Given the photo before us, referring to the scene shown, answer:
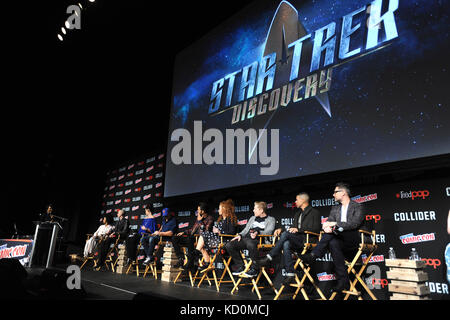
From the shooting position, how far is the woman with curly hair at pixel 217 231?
13.5ft

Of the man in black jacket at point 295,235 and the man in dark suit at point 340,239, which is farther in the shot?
the man in black jacket at point 295,235

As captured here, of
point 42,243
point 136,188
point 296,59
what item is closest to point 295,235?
point 296,59

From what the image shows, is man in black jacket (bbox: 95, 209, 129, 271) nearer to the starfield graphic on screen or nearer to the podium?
the podium

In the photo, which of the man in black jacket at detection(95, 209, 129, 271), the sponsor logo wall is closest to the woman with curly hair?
the sponsor logo wall

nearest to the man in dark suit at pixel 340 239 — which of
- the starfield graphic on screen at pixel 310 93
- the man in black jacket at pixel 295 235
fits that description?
the man in black jacket at pixel 295 235

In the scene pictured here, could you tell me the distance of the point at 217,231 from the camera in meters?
4.12

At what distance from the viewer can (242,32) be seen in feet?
17.6

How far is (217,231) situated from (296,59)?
2.77 metres

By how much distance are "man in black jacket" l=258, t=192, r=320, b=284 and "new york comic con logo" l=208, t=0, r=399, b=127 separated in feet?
4.24

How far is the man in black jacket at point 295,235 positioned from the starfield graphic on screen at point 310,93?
0.51m

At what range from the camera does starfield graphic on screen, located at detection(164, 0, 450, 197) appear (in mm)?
2982

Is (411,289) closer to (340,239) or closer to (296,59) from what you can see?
(340,239)

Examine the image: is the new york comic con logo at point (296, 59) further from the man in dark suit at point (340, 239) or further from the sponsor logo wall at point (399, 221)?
the man in dark suit at point (340, 239)
